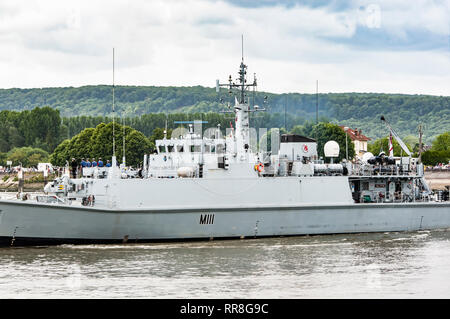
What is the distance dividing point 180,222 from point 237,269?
15.0ft

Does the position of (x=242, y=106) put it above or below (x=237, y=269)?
above

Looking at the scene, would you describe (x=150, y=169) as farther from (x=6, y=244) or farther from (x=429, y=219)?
(x=429, y=219)

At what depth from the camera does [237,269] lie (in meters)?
18.8

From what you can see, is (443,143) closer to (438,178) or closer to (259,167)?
(438,178)

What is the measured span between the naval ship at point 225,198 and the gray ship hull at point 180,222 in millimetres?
32

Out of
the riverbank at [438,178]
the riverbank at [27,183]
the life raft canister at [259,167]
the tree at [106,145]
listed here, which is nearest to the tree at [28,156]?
the riverbank at [27,183]

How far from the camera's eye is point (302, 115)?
46031 millimetres

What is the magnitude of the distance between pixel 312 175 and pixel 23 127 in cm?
7280

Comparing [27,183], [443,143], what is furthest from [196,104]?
[27,183]

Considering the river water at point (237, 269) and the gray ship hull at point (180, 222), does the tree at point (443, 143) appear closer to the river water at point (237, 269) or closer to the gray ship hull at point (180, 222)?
the gray ship hull at point (180, 222)

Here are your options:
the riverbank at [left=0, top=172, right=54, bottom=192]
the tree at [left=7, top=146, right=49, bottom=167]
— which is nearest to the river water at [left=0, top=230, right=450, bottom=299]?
the riverbank at [left=0, top=172, right=54, bottom=192]
